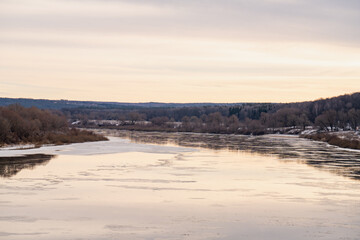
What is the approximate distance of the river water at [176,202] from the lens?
1174cm

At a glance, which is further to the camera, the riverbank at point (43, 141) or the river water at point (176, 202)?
the riverbank at point (43, 141)

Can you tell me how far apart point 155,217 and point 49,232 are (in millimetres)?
3053

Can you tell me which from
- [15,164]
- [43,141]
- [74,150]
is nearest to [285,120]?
[43,141]

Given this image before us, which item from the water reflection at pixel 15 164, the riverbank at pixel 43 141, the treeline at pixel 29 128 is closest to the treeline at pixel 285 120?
the riverbank at pixel 43 141

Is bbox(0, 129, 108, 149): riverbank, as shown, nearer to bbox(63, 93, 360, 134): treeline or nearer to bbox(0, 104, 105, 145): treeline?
bbox(0, 104, 105, 145): treeline

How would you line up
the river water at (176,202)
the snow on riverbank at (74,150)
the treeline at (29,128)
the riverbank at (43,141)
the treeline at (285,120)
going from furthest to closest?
the treeline at (285,120)
the treeline at (29,128)
the riverbank at (43,141)
the snow on riverbank at (74,150)
the river water at (176,202)

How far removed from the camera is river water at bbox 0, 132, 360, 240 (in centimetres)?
1174

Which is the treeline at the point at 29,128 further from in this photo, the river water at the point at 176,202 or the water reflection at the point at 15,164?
the river water at the point at 176,202

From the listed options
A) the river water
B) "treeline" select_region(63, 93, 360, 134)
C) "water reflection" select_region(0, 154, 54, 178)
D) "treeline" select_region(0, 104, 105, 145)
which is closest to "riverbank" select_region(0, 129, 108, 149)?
"treeline" select_region(0, 104, 105, 145)

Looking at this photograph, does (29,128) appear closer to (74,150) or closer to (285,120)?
(74,150)

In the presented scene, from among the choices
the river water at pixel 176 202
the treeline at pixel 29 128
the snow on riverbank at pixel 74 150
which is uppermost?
the treeline at pixel 29 128

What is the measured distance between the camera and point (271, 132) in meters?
102

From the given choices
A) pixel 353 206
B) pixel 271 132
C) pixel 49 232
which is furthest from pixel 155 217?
pixel 271 132

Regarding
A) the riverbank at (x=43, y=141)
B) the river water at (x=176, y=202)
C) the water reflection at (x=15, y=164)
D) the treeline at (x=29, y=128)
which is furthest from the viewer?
the treeline at (x=29, y=128)
